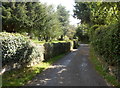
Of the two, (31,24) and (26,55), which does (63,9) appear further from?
(26,55)

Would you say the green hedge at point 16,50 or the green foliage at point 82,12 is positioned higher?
the green foliage at point 82,12

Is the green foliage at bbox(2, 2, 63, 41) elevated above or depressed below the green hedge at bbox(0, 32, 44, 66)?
above

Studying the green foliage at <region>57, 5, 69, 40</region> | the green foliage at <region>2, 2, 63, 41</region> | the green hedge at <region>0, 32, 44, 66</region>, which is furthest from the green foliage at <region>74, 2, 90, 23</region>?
the green foliage at <region>57, 5, 69, 40</region>

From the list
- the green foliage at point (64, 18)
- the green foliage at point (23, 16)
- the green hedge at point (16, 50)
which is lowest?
the green hedge at point (16, 50)

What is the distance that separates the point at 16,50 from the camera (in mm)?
9047

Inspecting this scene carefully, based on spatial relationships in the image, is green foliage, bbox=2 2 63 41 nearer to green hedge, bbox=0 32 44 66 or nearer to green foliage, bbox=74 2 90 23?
green foliage, bbox=74 2 90 23

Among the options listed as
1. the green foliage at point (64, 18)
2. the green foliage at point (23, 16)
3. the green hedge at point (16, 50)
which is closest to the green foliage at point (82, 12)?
the green foliage at point (23, 16)

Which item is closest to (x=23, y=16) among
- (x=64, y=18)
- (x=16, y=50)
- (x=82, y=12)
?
(x=16, y=50)

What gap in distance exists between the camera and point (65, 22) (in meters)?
55.1

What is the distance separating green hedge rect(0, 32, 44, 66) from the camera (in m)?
7.93

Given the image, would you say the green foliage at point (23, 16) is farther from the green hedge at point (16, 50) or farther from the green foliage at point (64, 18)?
the green foliage at point (64, 18)

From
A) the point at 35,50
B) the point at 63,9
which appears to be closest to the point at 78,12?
the point at 35,50

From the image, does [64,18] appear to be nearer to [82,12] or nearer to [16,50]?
[82,12]

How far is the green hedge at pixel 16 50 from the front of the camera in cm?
793
